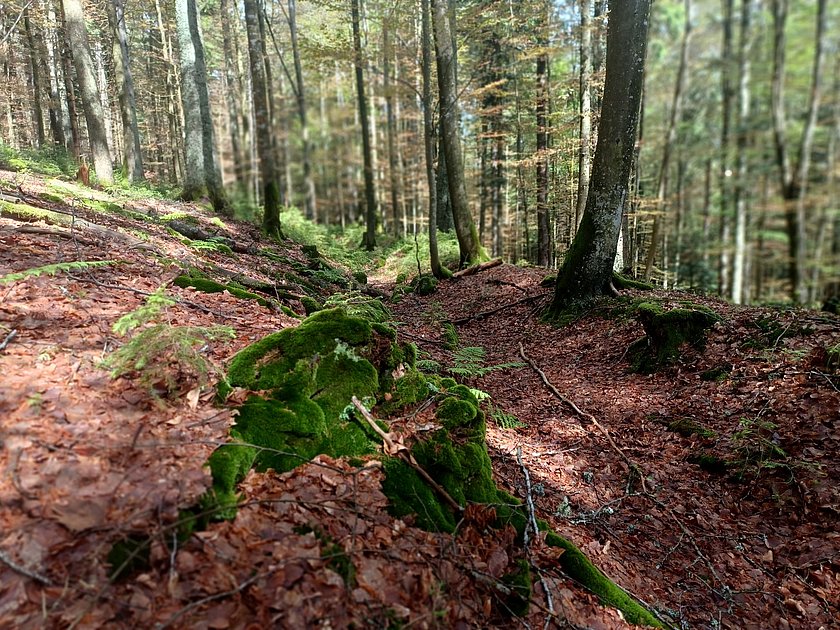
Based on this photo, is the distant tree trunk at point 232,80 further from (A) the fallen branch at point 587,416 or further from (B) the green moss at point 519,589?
(B) the green moss at point 519,589

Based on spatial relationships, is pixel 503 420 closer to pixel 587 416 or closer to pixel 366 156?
pixel 587 416

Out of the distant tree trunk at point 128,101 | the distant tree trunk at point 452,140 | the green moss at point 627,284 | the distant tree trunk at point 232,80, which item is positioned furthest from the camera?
the distant tree trunk at point 232,80

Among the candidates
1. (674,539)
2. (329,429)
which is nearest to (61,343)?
(329,429)

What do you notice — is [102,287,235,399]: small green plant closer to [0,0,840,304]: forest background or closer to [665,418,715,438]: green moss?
[0,0,840,304]: forest background

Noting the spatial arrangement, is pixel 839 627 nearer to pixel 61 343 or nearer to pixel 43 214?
pixel 61 343

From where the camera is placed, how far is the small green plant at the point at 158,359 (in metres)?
2.96

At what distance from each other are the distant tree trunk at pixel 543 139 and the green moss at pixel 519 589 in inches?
528

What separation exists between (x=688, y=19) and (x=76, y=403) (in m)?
5.25

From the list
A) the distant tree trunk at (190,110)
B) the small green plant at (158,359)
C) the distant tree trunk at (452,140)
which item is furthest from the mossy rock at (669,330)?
the distant tree trunk at (190,110)

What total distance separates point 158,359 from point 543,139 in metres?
15.9

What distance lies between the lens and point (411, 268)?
588 inches

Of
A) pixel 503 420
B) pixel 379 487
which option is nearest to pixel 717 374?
pixel 503 420

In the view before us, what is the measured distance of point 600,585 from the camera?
305cm

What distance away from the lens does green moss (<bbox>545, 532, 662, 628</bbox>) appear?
2994mm
